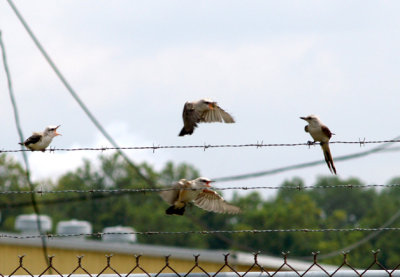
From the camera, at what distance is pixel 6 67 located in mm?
11344

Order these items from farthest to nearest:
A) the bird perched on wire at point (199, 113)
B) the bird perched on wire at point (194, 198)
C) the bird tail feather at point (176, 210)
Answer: the bird perched on wire at point (199, 113) → the bird tail feather at point (176, 210) → the bird perched on wire at point (194, 198)

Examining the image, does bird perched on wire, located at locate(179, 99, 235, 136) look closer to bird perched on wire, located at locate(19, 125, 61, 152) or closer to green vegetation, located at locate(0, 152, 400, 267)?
bird perched on wire, located at locate(19, 125, 61, 152)

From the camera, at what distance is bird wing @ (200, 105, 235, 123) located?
9812 millimetres

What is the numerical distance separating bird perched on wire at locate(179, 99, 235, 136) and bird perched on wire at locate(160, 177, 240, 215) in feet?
2.24

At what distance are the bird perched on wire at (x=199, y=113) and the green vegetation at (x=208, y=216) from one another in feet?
204

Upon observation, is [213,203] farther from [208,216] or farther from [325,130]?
[208,216]

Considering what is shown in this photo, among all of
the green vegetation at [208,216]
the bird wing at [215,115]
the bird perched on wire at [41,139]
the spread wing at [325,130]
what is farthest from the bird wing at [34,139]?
the green vegetation at [208,216]

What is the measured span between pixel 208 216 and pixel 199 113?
79.6 metres

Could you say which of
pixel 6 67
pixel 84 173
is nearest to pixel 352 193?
pixel 84 173

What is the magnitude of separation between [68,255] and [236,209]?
13.6 m

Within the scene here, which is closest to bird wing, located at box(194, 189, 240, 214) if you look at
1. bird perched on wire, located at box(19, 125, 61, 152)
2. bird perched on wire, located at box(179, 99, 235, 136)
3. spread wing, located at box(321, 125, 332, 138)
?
bird perched on wire, located at box(179, 99, 235, 136)

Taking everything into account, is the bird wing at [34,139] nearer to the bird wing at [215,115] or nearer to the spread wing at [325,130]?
the bird wing at [215,115]

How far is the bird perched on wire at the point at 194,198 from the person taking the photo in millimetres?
8102

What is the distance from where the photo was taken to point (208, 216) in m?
88.8
